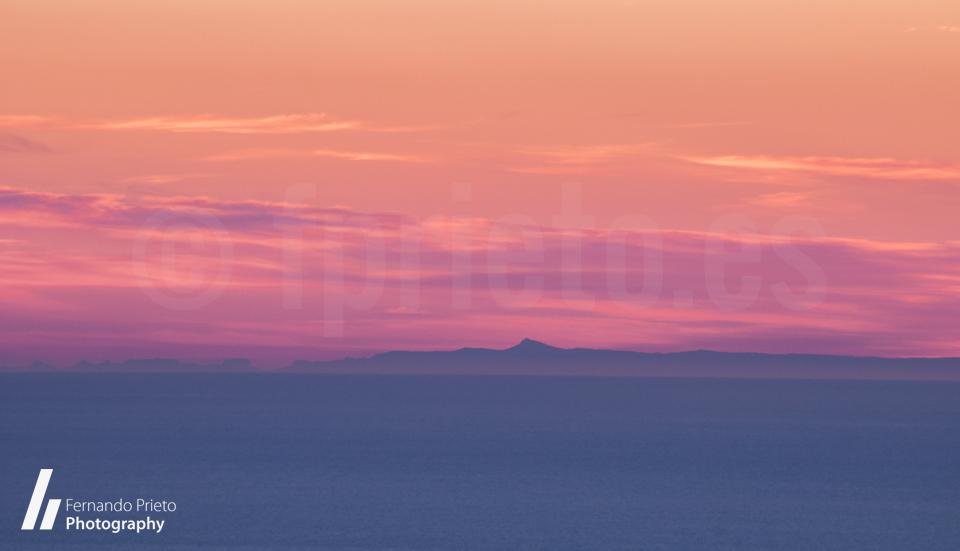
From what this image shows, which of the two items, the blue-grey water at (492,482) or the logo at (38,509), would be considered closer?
the blue-grey water at (492,482)

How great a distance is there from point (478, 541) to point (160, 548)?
1527 cm

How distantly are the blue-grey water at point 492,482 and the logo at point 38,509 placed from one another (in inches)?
25.2

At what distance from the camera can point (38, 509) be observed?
2019 inches

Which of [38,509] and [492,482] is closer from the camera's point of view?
[38,509]

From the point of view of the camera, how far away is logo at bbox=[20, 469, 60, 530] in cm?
4614

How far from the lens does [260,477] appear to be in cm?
6538

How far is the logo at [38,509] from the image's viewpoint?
46.1m

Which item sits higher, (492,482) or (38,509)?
(492,482)

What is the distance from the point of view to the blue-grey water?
4466 centimetres

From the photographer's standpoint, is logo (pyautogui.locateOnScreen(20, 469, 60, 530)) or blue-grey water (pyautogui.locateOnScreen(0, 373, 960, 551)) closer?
blue-grey water (pyautogui.locateOnScreen(0, 373, 960, 551))

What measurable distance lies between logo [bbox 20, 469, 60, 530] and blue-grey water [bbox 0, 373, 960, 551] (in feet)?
2.10

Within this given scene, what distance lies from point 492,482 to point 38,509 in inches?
1148

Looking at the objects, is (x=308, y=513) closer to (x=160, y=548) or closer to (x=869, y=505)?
(x=160, y=548)

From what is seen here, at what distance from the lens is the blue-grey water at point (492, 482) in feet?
147
